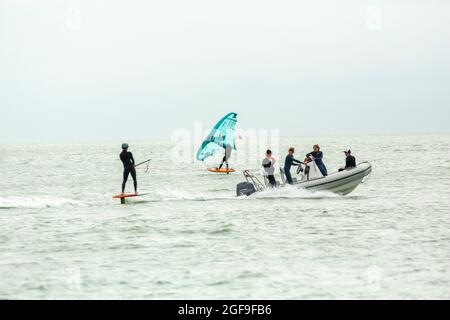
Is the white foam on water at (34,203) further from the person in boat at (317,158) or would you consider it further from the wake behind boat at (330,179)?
the person in boat at (317,158)

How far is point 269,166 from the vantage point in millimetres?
20578

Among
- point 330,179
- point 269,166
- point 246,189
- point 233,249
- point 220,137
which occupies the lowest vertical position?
point 233,249

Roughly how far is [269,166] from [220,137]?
92.8 ft

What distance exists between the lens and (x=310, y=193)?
21.2 metres

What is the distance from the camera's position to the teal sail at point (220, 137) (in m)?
48.3

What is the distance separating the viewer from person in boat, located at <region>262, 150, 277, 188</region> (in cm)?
2028

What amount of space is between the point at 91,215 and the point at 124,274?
8.61m

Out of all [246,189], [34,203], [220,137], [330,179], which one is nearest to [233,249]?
[330,179]

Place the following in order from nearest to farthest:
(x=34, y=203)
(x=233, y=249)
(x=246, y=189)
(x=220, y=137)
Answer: (x=233, y=249) < (x=246, y=189) < (x=34, y=203) < (x=220, y=137)

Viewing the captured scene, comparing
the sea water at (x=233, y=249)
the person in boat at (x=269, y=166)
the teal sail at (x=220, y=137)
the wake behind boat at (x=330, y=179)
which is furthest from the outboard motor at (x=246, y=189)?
the teal sail at (x=220, y=137)

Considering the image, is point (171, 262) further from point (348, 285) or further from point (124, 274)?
point (348, 285)

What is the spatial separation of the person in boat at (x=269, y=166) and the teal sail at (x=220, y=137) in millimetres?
27098

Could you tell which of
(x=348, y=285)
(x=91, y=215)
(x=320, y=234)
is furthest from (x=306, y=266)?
(x=91, y=215)

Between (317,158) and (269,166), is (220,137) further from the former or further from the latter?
(317,158)
